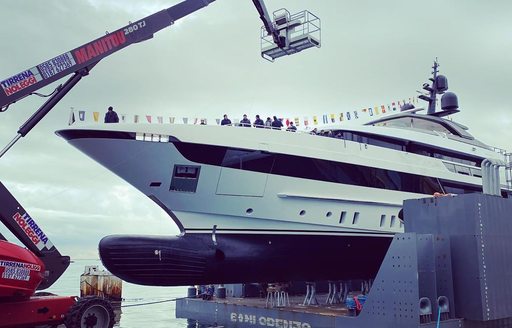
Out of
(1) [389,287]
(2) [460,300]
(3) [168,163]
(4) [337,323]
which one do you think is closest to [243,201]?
(3) [168,163]

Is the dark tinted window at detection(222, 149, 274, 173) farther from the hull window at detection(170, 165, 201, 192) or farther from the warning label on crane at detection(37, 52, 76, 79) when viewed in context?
the warning label on crane at detection(37, 52, 76, 79)

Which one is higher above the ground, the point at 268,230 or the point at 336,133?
the point at 336,133

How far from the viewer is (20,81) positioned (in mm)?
9898

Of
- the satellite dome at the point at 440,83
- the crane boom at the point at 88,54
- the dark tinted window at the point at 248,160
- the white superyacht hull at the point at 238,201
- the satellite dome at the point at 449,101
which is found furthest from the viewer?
the satellite dome at the point at 440,83

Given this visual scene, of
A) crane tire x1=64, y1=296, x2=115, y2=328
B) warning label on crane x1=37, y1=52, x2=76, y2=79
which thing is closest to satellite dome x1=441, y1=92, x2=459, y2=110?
warning label on crane x1=37, y1=52, x2=76, y2=79

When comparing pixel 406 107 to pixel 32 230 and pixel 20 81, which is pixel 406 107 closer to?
pixel 20 81

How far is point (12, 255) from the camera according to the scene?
839 centimetres

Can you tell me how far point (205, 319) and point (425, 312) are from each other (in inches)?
335

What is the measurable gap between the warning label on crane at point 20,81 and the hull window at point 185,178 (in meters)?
3.72

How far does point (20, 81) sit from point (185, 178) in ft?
13.9

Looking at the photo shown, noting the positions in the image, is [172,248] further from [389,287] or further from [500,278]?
[500,278]

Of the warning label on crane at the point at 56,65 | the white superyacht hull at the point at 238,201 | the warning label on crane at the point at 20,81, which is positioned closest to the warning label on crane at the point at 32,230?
the white superyacht hull at the point at 238,201

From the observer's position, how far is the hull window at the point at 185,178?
11.6 metres

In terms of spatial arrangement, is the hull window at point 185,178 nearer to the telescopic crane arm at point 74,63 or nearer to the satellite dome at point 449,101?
the telescopic crane arm at point 74,63
